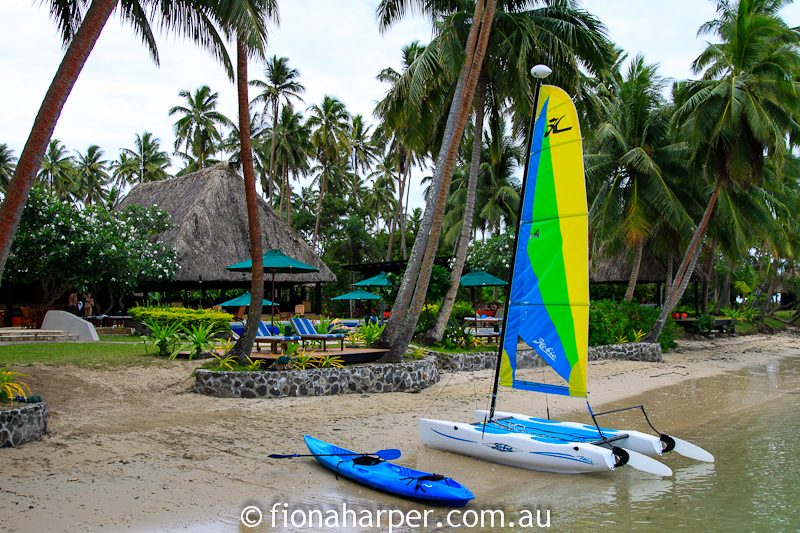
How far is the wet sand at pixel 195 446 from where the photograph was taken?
6258 mm

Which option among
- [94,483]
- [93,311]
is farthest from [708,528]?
[93,311]

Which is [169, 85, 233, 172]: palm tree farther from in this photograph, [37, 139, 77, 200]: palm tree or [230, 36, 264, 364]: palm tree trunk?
[230, 36, 264, 364]: palm tree trunk

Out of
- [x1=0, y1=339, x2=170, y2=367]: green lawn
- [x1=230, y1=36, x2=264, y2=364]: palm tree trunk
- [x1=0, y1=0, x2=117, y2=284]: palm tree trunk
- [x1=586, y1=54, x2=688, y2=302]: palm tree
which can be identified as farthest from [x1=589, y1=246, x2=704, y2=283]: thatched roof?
[x1=0, y1=0, x2=117, y2=284]: palm tree trunk

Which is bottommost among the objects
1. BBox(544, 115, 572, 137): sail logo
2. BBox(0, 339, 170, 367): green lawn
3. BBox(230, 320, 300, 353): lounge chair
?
BBox(0, 339, 170, 367): green lawn

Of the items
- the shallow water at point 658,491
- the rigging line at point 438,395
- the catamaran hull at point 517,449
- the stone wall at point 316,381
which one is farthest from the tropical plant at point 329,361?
the shallow water at point 658,491

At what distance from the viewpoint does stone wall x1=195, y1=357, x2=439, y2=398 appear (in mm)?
11516

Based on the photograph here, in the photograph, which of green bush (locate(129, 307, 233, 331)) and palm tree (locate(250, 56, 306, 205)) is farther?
palm tree (locate(250, 56, 306, 205))

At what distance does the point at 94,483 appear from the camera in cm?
674

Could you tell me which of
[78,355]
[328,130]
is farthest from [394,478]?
[328,130]

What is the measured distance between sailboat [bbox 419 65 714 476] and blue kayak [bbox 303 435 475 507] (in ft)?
4.84

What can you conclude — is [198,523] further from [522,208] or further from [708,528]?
[522,208]

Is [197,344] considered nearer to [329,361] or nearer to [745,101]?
[329,361]

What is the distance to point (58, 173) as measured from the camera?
51.9 meters

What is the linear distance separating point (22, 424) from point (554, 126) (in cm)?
754
